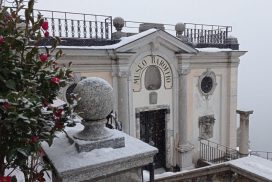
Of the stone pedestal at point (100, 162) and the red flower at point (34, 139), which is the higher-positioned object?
the red flower at point (34, 139)

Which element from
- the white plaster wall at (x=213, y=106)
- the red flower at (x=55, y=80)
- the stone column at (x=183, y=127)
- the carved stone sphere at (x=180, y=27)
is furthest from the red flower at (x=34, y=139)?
the carved stone sphere at (x=180, y=27)

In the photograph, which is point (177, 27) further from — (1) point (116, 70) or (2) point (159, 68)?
(1) point (116, 70)

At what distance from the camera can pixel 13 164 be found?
1956 mm

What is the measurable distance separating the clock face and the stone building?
46 mm

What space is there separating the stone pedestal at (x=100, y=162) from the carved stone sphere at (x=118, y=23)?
364 inches

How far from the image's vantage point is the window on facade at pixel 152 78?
1197cm

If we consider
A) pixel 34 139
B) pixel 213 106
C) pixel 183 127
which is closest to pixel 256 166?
pixel 34 139

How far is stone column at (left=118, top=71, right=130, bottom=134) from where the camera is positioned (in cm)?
1107

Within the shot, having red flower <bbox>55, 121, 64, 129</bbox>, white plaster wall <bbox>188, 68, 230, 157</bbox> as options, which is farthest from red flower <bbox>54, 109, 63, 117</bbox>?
white plaster wall <bbox>188, 68, 230, 157</bbox>

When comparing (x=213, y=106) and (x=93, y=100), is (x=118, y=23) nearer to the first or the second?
(x=213, y=106)

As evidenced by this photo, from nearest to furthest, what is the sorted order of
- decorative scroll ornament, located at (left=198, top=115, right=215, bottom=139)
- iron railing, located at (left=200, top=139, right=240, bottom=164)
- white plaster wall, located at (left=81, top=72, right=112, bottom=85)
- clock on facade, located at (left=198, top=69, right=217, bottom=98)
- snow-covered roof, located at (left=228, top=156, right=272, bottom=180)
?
1. snow-covered roof, located at (left=228, top=156, right=272, bottom=180)
2. white plaster wall, located at (left=81, top=72, right=112, bottom=85)
3. clock on facade, located at (left=198, top=69, right=217, bottom=98)
4. decorative scroll ornament, located at (left=198, top=115, right=215, bottom=139)
5. iron railing, located at (left=200, top=139, right=240, bottom=164)

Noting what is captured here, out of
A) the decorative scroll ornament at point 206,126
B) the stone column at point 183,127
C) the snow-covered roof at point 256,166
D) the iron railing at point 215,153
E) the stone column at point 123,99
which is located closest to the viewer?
the snow-covered roof at point 256,166

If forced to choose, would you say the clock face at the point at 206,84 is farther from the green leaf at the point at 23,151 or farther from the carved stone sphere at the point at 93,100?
the green leaf at the point at 23,151

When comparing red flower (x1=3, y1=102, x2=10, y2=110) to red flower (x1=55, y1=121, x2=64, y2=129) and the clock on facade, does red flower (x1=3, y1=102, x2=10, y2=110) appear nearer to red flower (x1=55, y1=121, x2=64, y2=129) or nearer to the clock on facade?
red flower (x1=55, y1=121, x2=64, y2=129)
